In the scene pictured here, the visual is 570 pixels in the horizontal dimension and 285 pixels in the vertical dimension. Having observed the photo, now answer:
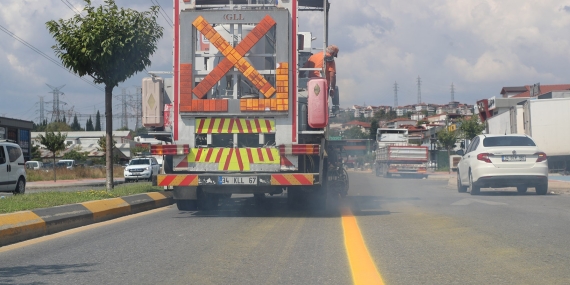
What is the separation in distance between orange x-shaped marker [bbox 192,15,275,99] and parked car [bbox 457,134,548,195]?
25.8ft

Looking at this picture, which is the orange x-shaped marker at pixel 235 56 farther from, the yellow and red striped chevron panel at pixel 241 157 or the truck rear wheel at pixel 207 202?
the truck rear wheel at pixel 207 202

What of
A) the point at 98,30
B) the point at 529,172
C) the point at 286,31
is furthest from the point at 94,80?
the point at 529,172

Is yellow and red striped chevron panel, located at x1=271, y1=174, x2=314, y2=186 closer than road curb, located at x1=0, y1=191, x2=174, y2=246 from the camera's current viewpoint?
No

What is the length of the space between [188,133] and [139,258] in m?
4.43

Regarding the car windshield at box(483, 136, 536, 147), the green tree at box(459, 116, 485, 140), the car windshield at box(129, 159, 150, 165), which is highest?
the green tree at box(459, 116, 485, 140)

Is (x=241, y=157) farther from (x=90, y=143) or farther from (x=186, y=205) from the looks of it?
(x=90, y=143)

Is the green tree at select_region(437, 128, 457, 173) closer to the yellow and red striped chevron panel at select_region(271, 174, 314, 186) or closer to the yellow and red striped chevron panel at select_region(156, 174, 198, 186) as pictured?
the yellow and red striped chevron panel at select_region(271, 174, 314, 186)

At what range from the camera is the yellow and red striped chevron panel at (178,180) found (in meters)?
10.8

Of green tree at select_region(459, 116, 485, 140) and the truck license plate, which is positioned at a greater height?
green tree at select_region(459, 116, 485, 140)

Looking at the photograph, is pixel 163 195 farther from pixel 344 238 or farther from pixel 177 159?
pixel 344 238

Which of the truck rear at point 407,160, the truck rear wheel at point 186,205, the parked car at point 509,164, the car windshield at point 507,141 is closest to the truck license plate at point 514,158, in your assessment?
the parked car at point 509,164

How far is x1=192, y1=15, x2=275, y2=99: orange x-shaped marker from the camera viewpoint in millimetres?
10961

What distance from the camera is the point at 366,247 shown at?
7500 millimetres

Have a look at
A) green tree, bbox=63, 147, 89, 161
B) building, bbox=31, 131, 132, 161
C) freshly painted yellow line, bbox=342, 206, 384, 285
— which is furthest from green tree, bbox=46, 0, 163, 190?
building, bbox=31, 131, 132, 161
